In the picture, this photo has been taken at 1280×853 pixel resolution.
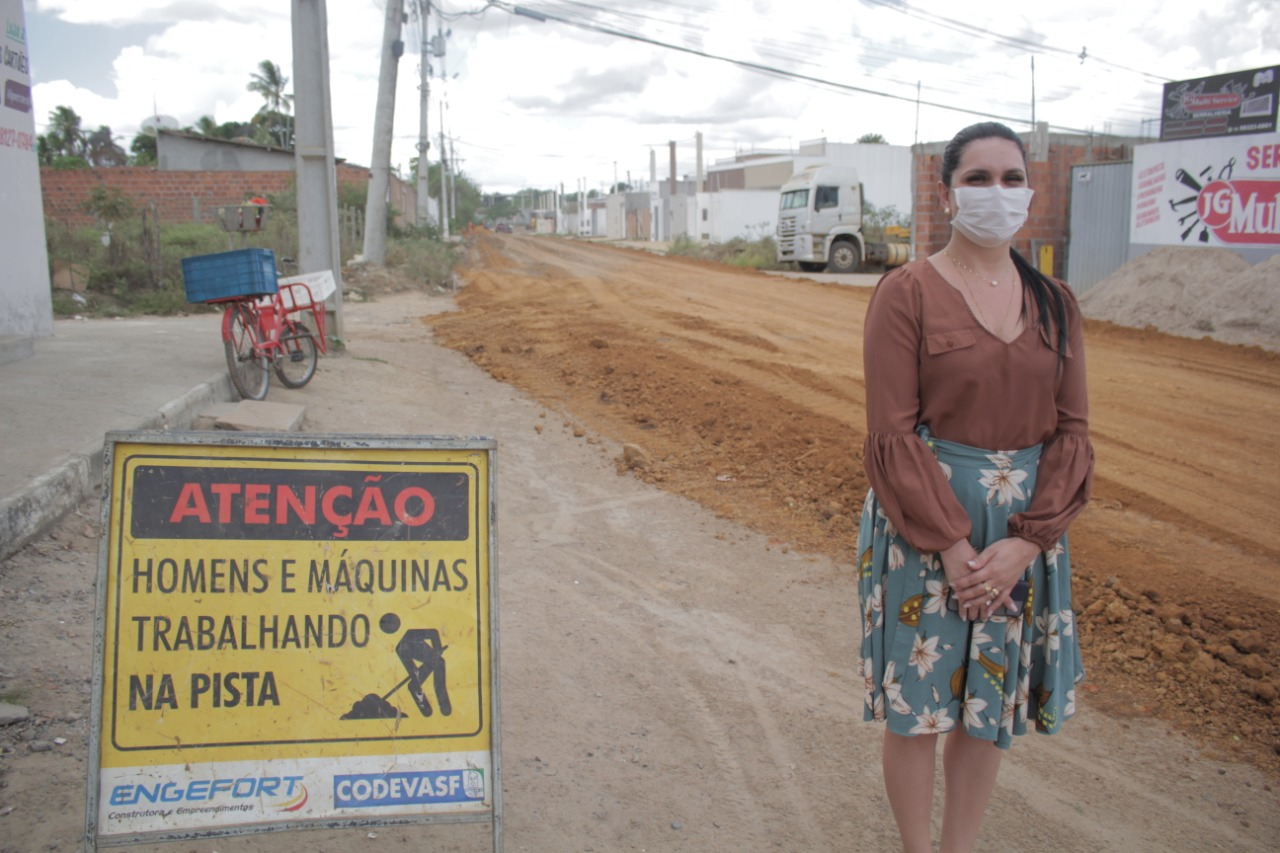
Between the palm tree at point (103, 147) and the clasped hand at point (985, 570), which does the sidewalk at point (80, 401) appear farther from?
the palm tree at point (103, 147)

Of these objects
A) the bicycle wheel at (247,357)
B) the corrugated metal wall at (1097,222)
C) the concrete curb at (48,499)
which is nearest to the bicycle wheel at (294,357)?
the bicycle wheel at (247,357)

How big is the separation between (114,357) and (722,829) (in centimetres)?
798

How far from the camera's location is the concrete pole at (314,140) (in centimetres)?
1162

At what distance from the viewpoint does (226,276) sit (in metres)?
8.51

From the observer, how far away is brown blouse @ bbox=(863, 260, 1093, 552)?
2.44m

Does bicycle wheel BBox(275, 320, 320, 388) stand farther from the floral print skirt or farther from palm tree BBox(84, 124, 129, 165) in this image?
palm tree BBox(84, 124, 129, 165)

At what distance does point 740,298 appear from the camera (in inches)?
801

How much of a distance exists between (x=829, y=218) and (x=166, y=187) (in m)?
19.6

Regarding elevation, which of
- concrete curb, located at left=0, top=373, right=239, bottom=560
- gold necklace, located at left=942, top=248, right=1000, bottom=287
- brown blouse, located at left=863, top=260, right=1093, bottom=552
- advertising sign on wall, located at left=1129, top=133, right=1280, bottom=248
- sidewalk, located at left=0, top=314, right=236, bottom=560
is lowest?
concrete curb, located at left=0, top=373, right=239, bottom=560

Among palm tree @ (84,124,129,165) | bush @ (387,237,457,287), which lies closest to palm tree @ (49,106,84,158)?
palm tree @ (84,124,129,165)

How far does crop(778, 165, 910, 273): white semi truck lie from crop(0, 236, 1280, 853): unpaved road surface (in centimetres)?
1946

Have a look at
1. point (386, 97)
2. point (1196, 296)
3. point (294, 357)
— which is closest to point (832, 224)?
point (386, 97)

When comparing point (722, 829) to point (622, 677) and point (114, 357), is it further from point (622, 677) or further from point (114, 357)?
point (114, 357)

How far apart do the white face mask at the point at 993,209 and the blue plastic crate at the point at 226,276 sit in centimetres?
706
